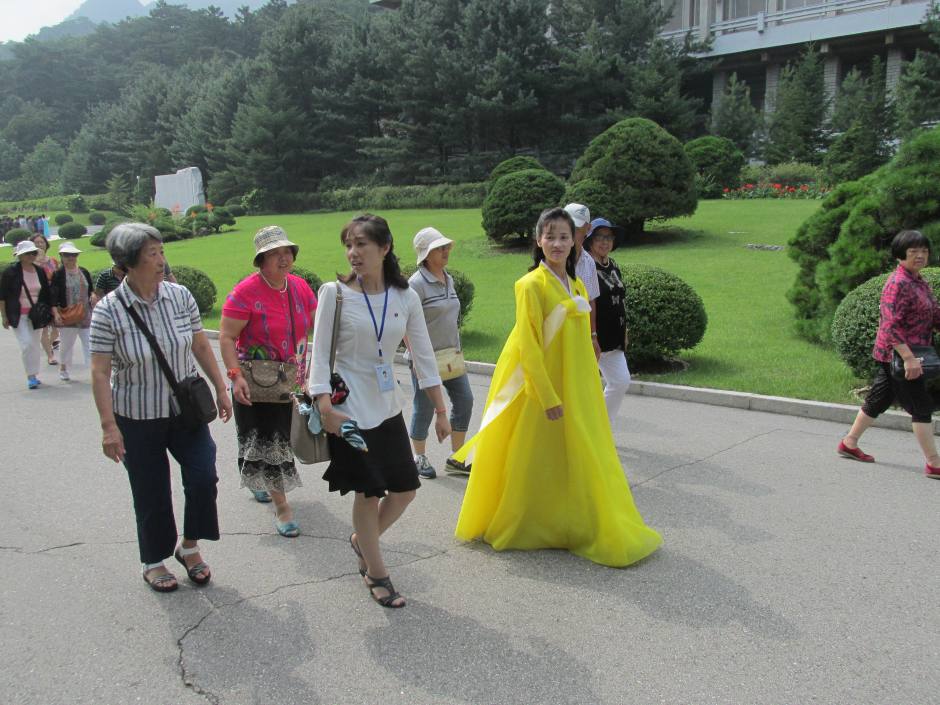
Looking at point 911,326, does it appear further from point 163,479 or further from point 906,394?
point 163,479

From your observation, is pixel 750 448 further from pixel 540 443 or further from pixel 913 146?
Answer: pixel 913 146

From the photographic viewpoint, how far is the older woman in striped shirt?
384 centimetres

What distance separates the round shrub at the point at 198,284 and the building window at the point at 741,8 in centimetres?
3861

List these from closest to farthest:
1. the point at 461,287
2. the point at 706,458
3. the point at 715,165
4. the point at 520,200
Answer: the point at 706,458 < the point at 461,287 < the point at 520,200 < the point at 715,165

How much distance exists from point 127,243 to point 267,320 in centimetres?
113

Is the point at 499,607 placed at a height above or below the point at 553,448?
below

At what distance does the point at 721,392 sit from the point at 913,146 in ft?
11.9

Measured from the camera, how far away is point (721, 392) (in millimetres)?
8141

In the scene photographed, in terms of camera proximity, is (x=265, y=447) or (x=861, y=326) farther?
(x=861, y=326)

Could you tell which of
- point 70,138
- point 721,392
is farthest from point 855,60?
point 70,138

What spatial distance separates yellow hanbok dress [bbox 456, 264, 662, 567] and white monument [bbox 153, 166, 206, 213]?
44619 millimetres

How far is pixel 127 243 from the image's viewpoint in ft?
12.6

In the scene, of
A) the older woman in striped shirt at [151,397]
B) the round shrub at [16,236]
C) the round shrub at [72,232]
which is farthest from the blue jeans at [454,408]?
the round shrub at [72,232]

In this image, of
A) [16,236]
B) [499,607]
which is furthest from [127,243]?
[16,236]
